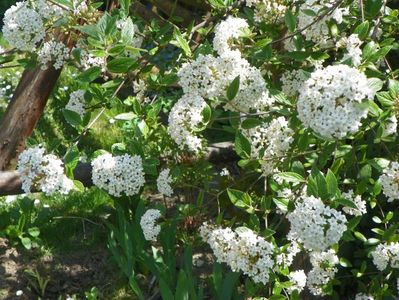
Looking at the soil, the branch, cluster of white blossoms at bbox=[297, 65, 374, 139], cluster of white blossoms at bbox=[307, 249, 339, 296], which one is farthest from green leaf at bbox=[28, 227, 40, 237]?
cluster of white blossoms at bbox=[297, 65, 374, 139]

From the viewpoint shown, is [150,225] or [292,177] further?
[150,225]

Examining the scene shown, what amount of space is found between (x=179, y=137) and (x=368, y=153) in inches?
43.3

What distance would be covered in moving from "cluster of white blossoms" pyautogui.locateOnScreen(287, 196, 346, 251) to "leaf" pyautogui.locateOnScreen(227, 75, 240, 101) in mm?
373

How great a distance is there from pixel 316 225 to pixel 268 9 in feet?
3.04

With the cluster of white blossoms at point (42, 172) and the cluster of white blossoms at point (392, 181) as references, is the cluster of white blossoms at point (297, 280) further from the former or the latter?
the cluster of white blossoms at point (42, 172)

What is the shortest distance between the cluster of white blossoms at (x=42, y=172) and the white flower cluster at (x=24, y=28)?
0.41 metres

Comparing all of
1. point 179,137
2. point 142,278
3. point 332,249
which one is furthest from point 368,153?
point 142,278

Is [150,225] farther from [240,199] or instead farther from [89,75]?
[89,75]

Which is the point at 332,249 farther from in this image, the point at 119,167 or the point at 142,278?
the point at 142,278

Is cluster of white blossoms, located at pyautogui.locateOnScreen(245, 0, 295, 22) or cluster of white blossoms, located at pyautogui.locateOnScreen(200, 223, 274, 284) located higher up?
cluster of white blossoms, located at pyautogui.locateOnScreen(245, 0, 295, 22)

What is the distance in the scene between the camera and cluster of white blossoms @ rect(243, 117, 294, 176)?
2.08 m

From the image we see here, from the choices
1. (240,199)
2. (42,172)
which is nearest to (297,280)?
(240,199)

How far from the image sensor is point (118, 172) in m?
2.09

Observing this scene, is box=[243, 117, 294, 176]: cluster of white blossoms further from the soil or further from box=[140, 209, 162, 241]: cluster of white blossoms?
the soil
